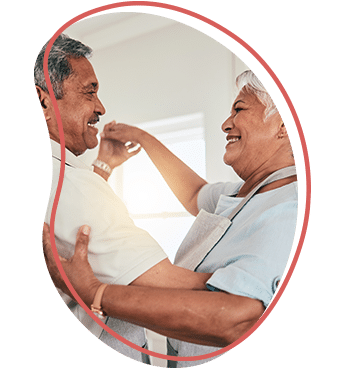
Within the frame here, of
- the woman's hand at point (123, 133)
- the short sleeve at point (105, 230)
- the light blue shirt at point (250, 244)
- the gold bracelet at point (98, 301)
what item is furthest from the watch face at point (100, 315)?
the woman's hand at point (123, 133)

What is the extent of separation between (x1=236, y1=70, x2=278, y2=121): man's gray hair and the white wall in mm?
39

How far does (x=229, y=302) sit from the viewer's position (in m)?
1.52

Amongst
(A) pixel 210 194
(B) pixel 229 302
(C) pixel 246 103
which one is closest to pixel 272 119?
(C) pixel 246 103

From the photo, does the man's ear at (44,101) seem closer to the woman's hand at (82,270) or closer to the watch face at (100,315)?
the woman's hand at (82,270)

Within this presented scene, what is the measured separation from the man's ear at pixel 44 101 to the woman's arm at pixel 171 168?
10.7 inches

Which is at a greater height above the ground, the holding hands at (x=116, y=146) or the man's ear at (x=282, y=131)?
the man's ear at (x=282, y=131)

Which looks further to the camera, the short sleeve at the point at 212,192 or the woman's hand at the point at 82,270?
the short sleeve at the point at 212,192

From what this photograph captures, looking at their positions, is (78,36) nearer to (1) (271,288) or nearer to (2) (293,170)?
(2) (293,170)

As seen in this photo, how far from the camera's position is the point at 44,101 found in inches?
62.9

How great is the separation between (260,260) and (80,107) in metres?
0.86

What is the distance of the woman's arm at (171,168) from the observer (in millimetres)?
1581

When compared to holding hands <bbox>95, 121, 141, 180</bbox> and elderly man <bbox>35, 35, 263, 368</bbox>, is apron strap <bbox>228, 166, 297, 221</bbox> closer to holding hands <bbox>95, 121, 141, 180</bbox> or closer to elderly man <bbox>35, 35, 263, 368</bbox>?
elderly man <bbox>35, 35, 263, 368</bbox>

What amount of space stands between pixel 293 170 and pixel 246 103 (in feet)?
1.08

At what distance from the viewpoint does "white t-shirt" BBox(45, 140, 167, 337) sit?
1.49 meters
